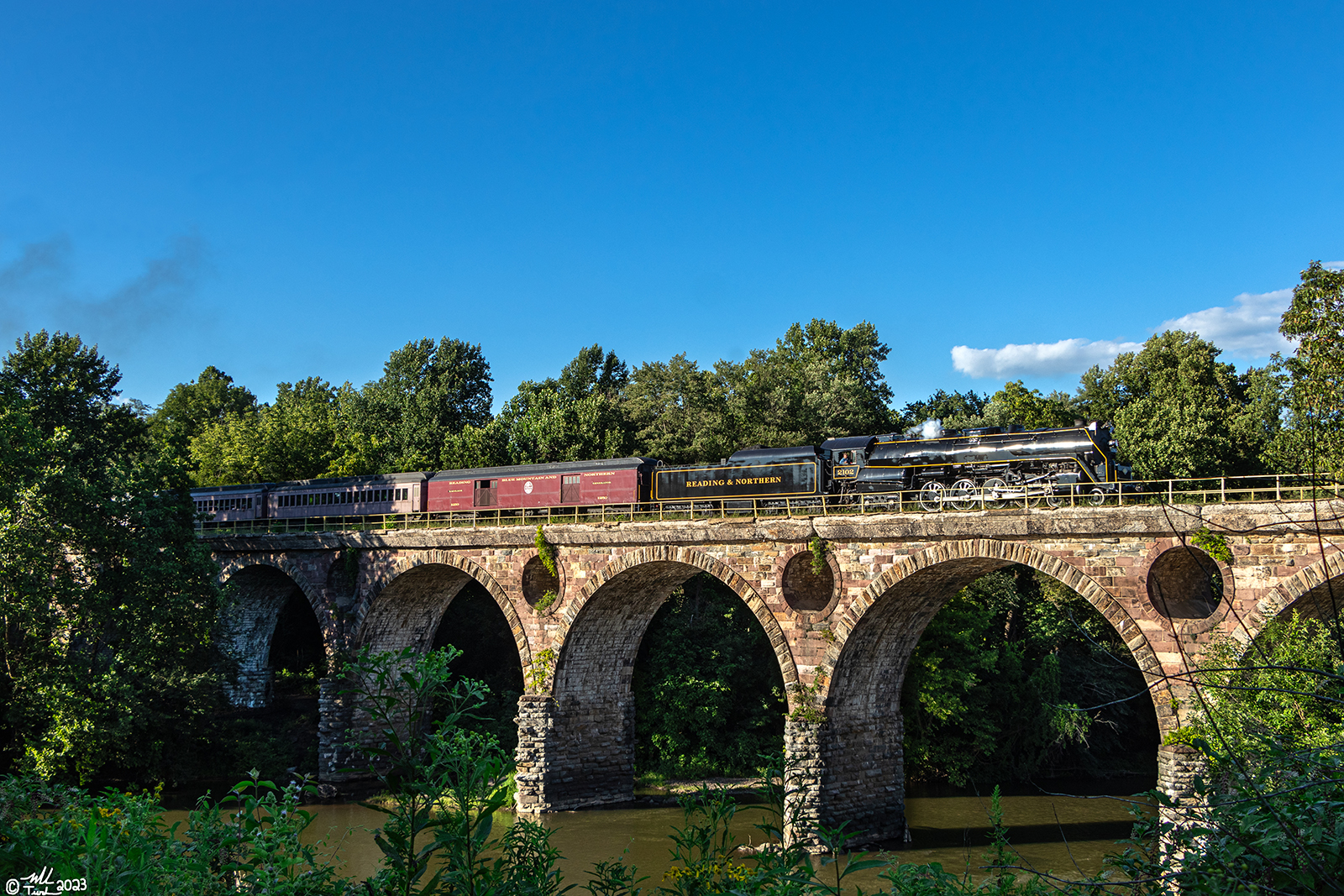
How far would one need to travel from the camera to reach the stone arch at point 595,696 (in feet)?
80.1

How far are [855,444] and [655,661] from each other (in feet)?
37.0

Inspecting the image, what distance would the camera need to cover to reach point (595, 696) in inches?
1025

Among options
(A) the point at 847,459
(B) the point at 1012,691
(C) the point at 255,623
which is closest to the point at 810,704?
(A) the point at 847,459

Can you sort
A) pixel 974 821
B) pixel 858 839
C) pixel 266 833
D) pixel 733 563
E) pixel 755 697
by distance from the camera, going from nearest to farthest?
pixel 266 833 < pixel 858 839 < pixel 733 563 < pixel 974 821 < pixel 755 697

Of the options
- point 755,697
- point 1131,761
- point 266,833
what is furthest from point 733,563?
point 1131,761

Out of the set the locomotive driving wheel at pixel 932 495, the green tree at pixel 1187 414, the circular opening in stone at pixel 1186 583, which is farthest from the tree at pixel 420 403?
the circular opening in stone at pixel 1186 583

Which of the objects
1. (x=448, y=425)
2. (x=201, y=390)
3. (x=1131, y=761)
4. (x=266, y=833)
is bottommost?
(x=1131, y=761)

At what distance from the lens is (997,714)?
30016mm

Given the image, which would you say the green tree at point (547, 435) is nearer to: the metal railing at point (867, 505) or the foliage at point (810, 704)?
the metal railing at point (867, 505)

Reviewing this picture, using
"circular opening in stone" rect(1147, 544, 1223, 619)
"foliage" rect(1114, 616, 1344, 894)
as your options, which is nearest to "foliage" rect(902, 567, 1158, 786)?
"circular opening in stone" rect(1147, 544, 1223, 619)

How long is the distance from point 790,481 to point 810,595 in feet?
16.2

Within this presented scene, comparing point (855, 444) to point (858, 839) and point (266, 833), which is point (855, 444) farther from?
point (266, 833)

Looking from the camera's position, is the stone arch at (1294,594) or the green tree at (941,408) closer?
the stone arch at (1294,594)

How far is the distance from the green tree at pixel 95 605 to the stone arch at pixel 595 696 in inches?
386
